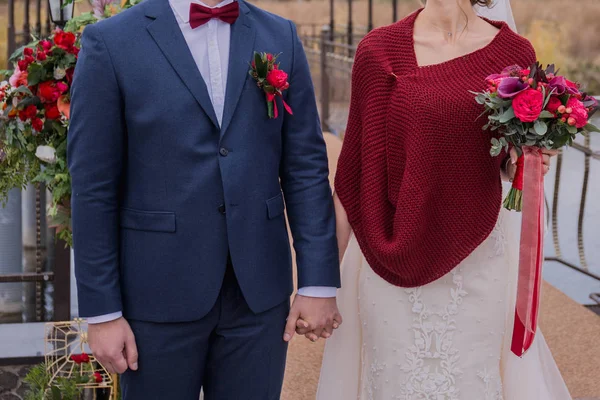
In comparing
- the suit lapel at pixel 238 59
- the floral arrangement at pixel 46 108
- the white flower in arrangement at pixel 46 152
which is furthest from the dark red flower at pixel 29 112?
the suit lapel at pixel 238 59

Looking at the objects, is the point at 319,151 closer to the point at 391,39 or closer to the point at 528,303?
the point at 391,39

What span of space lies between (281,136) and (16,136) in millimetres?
1291

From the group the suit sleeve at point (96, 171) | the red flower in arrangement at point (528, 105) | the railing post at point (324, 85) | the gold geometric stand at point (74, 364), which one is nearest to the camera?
the suit sleeve at point (96, 171)

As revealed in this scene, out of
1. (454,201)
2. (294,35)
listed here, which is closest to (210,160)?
(294,35)

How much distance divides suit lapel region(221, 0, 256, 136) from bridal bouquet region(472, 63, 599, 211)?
2.08 feet

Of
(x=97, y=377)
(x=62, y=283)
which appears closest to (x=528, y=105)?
(x=97, y=377)

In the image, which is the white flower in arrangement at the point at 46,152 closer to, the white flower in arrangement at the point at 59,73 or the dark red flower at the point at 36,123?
the dark red flower at the point at 36,123

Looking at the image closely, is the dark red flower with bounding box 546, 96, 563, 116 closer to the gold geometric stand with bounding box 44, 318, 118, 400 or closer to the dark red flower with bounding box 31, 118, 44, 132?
the dark red flower with bounding box 31, 118, 44, 132

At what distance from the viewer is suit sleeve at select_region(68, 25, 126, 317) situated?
195 cm

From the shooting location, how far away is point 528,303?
248cm

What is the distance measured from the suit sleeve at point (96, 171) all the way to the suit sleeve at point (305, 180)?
416mm

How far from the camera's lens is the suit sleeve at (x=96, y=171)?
1.95m

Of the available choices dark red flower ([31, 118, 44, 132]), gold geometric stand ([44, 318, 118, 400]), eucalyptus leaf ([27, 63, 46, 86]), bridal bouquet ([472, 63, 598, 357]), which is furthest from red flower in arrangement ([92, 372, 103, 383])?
bridal bouquet ([472, 63, 598, 357])

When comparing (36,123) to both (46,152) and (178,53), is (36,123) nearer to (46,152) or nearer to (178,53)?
(46,152)
